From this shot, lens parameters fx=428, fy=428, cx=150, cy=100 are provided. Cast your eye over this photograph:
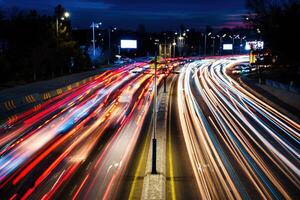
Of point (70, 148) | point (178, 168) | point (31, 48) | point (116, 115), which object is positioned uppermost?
point (31, 48)

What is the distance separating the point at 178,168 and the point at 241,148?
482 cm

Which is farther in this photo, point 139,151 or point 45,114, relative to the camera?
point 45,114

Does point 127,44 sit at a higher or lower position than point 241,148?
higher

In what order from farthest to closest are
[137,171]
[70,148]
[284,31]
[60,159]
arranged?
1. [284,31]
2. [70,148]
3. [60,159]
4. [137,171]

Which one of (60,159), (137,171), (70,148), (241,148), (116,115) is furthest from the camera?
(116,115)

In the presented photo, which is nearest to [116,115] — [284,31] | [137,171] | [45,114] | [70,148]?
[45,114]

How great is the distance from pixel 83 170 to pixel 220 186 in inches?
213

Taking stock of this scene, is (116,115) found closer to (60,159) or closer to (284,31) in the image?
(60,159)

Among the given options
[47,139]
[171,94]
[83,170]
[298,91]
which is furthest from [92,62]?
[83,170]

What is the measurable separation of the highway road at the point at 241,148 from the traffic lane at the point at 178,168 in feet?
0.89

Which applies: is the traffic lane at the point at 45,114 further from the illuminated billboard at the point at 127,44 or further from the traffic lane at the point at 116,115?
the illuminated billboard at the point at 127,44

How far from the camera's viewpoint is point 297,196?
14312 mm

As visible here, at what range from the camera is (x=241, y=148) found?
68.3 ft

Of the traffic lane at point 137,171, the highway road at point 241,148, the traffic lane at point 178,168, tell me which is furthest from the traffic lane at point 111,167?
the highway road at point 241,148
